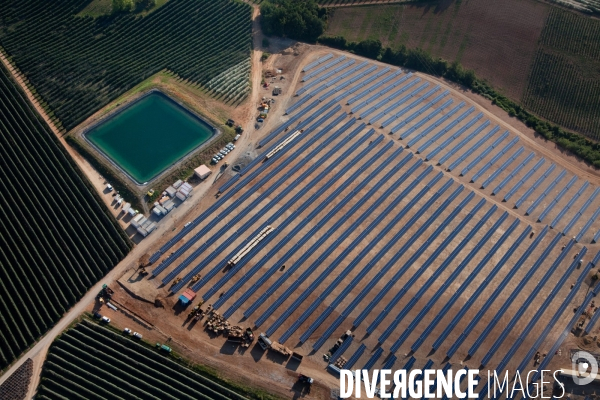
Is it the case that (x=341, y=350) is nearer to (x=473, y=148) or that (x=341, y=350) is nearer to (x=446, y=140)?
(x=446, y=140)

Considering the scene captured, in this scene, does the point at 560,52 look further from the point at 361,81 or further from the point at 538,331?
the point at 538,331

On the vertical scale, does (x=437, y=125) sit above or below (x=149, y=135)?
above

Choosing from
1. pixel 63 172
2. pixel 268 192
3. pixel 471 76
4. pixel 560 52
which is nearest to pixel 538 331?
pixel 268 192

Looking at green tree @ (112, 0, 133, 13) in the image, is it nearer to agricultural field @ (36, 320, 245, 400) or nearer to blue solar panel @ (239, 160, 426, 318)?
blue solar panel @ (239, 160, 426, 318)

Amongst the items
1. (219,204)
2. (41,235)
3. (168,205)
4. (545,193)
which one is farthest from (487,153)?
(41,235)

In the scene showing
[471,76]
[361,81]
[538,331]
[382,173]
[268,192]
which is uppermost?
[471,76]
